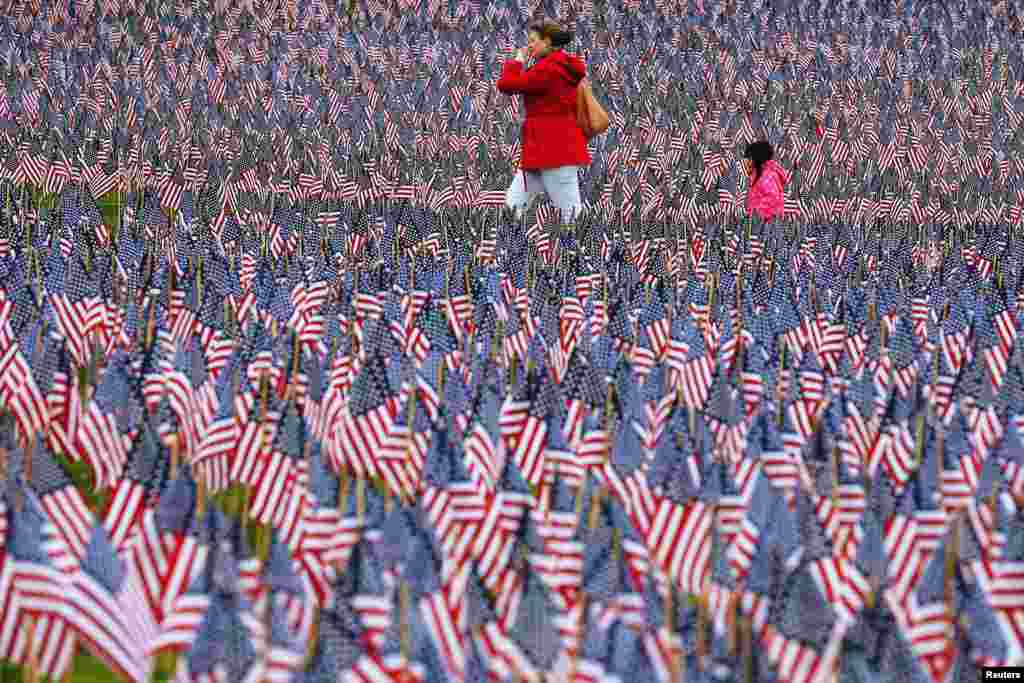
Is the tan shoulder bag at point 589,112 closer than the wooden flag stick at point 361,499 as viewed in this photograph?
No

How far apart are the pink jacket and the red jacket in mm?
2088

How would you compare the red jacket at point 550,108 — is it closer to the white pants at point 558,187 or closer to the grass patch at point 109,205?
the white pants at point 558,187

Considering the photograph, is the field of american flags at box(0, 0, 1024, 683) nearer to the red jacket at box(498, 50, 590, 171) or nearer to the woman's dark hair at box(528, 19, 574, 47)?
the red jacket at box(498, 50, 590, 171)

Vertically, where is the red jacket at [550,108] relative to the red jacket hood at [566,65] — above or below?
below

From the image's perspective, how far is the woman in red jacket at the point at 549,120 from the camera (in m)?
15.3

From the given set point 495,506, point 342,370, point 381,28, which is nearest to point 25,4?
point 381,28

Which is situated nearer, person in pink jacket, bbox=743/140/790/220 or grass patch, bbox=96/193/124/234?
person in pink jacket, bbox=743/140/790/220

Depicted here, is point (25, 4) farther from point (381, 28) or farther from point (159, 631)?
point (159, 631)

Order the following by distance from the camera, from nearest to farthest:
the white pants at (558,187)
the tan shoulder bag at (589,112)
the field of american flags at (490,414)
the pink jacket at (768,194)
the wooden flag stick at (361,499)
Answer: the field of american flags at (490,414) < the wooden flag stick at (361,499) < the tan shoulder bag at (589,112) < the white pants at (558,187) < the pink jacket at (768,194)

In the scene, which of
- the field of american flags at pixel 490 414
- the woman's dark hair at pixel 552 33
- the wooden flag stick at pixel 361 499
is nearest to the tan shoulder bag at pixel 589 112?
the woman's dark hair at pixel 552 33

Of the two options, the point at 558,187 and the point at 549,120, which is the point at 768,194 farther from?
the point at 549,120

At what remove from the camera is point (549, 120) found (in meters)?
15.8

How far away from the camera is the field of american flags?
659cm

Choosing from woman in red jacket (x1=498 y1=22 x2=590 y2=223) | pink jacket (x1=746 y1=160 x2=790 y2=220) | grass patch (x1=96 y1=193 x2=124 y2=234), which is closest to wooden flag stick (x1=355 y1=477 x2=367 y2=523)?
woman in red jacket (x1=498 y1=22 x2=590 y2=223)
